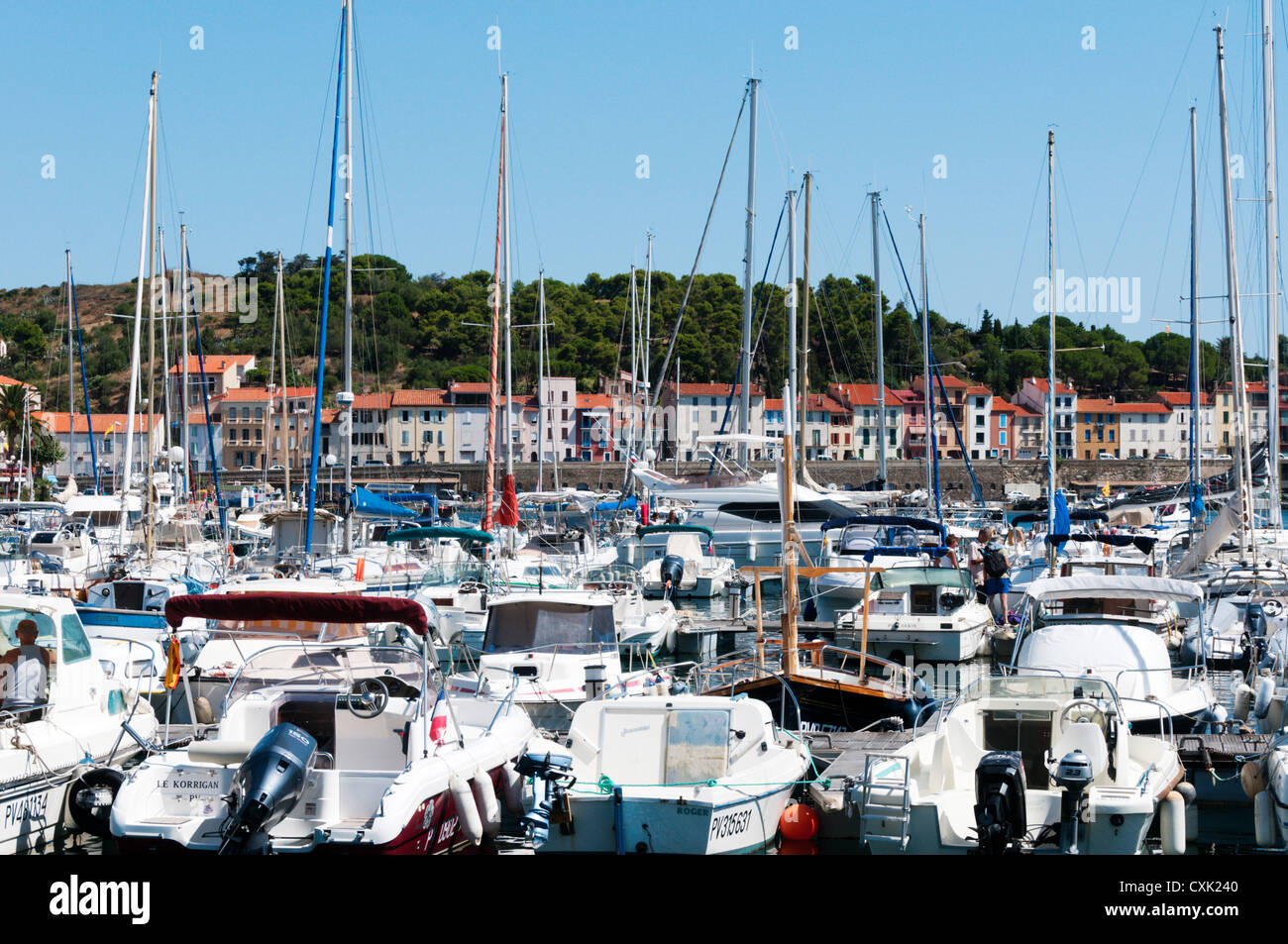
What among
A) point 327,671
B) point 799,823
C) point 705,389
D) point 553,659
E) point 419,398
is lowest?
point 799,823

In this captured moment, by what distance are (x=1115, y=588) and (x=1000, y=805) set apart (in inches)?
449

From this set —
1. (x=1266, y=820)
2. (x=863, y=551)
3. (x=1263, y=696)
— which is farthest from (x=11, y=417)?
(x=1266, y=820)

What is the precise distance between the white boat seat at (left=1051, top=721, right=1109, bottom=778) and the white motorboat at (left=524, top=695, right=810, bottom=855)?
253cm

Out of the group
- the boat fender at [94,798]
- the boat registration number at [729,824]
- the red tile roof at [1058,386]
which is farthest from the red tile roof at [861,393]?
the boat fender at [94,798]

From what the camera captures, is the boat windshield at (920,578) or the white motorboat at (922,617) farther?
the boat windshield at (920,578)

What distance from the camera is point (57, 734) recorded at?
13812 millimetres

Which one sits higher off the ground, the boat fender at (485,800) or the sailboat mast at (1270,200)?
the sailboat mast at (1270,200)

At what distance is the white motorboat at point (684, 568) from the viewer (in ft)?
115

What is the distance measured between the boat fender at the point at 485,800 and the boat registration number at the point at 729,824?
190 cm

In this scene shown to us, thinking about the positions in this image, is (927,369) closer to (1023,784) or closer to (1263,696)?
(1263,696)

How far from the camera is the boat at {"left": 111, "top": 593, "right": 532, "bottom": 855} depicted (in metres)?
11.1

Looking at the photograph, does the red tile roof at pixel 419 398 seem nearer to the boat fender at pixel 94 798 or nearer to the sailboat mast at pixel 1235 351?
the sailboat mast at pixel 1235 351
